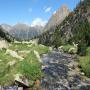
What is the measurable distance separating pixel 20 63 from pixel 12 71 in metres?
3.03

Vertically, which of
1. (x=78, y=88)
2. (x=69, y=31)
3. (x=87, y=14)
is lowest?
(x=78, y=88)

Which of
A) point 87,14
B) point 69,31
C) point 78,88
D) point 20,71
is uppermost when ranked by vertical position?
point 87,14

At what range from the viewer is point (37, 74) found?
3247 centimetres

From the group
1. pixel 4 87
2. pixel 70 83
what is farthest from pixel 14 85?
pixel 70 83

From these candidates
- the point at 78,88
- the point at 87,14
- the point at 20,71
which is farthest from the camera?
the point at 87,14

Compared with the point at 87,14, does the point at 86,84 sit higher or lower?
lower

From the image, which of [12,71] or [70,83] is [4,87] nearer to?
[12,71]

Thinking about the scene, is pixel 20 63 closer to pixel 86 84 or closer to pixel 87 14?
pixel 86 84

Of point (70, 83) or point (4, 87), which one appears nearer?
point (4, 87)

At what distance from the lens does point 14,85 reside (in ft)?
90.1

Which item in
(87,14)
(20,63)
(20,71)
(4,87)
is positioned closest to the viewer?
(4,87)

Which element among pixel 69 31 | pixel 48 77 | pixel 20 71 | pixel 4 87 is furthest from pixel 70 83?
pixel 69 31

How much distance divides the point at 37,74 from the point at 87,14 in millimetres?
168188

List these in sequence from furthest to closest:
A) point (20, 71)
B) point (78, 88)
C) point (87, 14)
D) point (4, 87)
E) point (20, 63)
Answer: point (87, 14) < point (20, 63) < point (20, 71) < point (78, 88) < point (4, 87)
